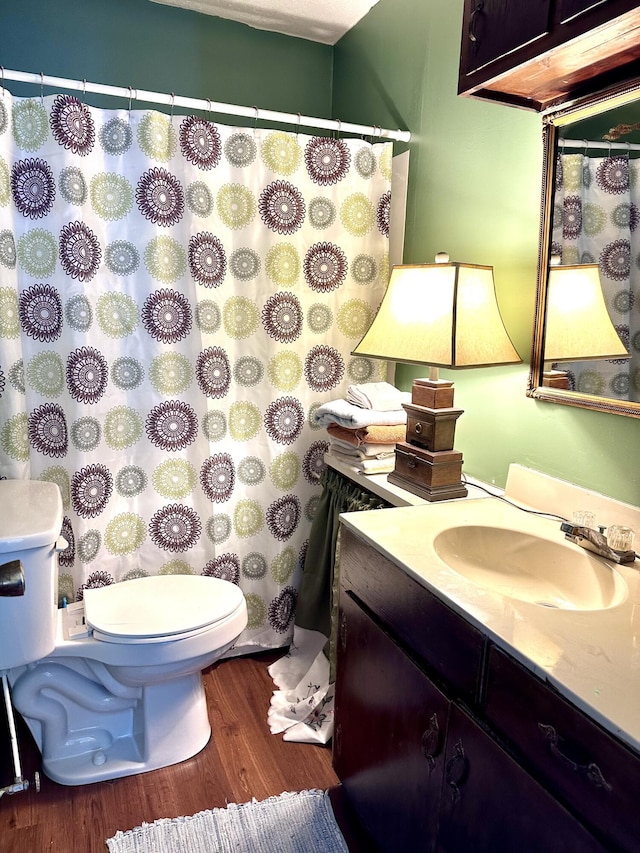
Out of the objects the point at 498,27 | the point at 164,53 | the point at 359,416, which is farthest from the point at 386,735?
the point at 164,53

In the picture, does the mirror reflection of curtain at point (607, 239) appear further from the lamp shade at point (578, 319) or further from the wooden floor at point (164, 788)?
the wooden floor at point (164, 788)

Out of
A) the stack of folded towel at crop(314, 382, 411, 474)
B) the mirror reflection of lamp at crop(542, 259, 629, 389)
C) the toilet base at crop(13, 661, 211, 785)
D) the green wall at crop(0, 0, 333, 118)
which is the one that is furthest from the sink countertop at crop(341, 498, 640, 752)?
the green wall at crop(0, 0, 333, 118)

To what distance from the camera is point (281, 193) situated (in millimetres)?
1958

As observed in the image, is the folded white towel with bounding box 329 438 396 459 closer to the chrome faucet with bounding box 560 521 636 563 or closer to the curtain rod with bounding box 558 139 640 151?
the chrome faucet with bounding box 560 521 636 563

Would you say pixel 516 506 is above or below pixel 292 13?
below

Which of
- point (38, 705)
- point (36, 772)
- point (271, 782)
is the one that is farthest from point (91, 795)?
point (271, 782)

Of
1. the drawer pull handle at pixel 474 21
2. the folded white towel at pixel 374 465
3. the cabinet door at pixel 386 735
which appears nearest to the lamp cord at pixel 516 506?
the folded white towel at pixel 374 465

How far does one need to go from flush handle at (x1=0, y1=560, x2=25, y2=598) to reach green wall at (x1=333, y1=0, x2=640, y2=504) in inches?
48.3

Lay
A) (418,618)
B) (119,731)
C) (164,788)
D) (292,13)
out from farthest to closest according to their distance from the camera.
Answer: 1. (292,13)
2. (119,731)
3. (164,788)
4. (418,618)

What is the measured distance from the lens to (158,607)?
172 centimetres

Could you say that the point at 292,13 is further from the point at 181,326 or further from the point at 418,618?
the point at 418,618

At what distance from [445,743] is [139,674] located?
0.92 m

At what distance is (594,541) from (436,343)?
0.57 metres

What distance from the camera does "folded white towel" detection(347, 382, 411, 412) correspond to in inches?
73.1
